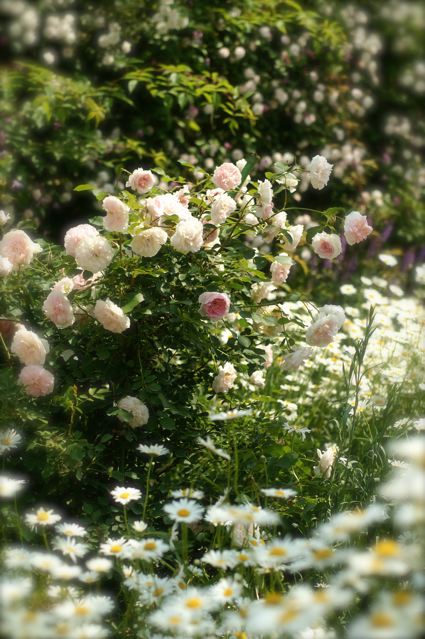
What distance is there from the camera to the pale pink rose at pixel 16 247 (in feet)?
6.93

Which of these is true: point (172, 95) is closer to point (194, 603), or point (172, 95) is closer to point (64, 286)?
point (64, 286)

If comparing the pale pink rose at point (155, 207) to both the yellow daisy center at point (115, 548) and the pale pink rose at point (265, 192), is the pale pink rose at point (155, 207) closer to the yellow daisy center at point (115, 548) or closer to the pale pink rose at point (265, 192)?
the pale pink rose at point (265, 192)

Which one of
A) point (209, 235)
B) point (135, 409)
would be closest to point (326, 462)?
point (135, 409)

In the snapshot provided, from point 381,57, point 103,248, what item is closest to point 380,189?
point 381,57

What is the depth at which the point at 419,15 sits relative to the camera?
7332 millimetres

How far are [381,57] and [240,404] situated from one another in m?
5.50

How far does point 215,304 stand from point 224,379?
0.32 metres

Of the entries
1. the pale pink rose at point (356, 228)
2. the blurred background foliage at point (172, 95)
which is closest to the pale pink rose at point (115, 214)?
the pale pink rose at point (356, 228)

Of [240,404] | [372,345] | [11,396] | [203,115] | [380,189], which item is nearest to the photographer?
[11,396]

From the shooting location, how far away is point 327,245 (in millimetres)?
2285

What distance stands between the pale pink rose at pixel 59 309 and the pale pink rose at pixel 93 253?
0.10 metres

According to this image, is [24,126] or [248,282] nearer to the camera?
[248,282]

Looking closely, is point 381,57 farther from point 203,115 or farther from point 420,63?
point 203,115

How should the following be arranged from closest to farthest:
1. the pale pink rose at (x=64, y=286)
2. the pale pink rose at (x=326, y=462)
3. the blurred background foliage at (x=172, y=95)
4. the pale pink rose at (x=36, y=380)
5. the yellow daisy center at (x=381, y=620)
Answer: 1. the yellow daisy center at (x=381, y=620)
2. the pale pink rose at (x=36, y=380)
3. the pale pink rose at (x=64, y=286)
4. the pale pink rose at (x=326, y=462)
5. the blurred background foliage at (x=172, y=95)
